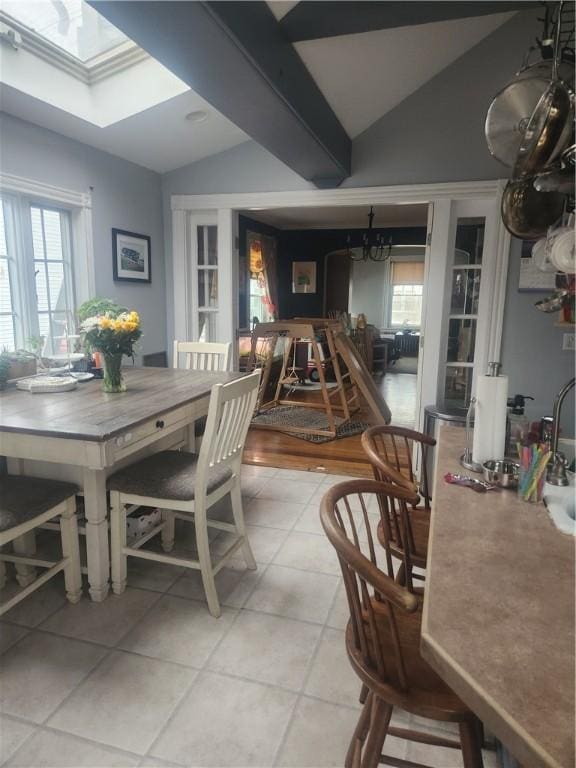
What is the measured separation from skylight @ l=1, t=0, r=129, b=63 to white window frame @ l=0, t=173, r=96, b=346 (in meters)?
0.74

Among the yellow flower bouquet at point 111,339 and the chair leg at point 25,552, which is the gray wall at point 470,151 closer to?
the yellow flower bouquet at point 111,339

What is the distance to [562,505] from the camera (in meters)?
1.28

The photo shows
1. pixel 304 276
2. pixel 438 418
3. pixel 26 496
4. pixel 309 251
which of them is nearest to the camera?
pixel 26 496

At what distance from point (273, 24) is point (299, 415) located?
12.2 feet

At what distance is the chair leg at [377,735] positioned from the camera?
1054 mm

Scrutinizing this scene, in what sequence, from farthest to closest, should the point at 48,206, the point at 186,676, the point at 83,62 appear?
the point at 48,206, the point at 83,62, the point at 186,676

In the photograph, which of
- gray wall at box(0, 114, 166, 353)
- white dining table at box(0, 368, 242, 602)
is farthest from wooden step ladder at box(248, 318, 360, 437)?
white dining table at box(0, 368, 242, 602)

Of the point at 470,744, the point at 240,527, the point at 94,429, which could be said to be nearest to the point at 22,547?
the point at 94,429

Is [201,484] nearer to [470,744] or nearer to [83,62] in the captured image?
[470,744]

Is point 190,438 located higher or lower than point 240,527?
higher

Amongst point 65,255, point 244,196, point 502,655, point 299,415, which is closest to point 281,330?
point 299,415

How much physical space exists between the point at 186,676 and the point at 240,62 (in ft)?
7.36

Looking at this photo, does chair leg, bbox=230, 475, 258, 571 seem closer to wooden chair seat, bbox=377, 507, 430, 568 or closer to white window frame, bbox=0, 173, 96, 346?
wooden chair seat, bbox=377, 507, 430, 568

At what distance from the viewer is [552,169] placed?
1433mm
